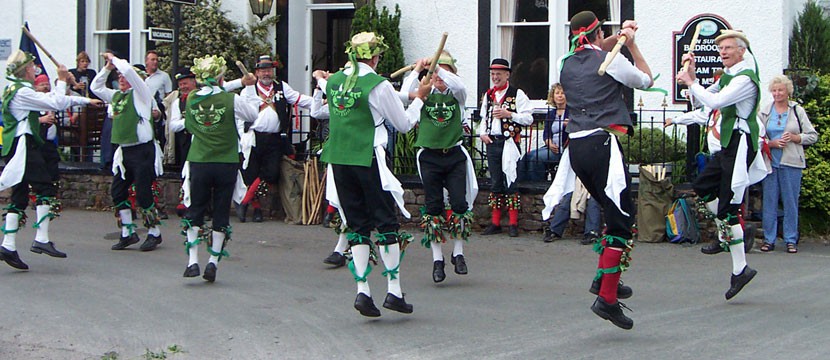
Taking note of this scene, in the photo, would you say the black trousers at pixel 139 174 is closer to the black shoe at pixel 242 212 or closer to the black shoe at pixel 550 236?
the black shoe at pixel 242 212

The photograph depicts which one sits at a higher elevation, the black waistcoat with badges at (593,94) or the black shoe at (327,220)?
the black waistcoat with badges at (593,94)

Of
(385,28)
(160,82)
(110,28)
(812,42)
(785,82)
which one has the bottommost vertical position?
(785,82)

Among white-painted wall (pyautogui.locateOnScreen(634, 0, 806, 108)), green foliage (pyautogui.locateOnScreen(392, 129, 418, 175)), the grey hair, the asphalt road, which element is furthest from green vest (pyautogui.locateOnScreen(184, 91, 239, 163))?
white-painted wall (pyautogui.locateOnScreen(634, 0, 806, 108))

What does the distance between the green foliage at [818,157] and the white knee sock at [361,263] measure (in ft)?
19.0

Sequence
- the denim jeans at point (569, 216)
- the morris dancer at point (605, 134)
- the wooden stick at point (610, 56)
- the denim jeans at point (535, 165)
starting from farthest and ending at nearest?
the denim jeans at point (535, 165)
the denim jeans at point (569, 216)
the morris dancer at point (605, 134)
the wooden stick at point (610, 56)

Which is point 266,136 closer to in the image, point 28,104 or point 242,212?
point 242,212

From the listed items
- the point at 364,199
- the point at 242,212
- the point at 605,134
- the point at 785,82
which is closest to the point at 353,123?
the point at 364,199

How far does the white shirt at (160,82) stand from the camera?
13773 millimetres

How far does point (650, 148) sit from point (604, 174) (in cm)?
511

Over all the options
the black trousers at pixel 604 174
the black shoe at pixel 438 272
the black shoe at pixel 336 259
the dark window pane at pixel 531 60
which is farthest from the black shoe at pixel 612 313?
the dark window pane at pixel 531 60

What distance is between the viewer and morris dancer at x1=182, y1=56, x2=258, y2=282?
28.9 ft

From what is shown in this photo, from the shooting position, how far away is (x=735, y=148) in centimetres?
795

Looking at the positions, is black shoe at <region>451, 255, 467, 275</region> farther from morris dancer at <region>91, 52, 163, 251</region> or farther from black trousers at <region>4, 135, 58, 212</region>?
black trousers at <region>4, 135, 58, 212</region>

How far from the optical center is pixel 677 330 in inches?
273
